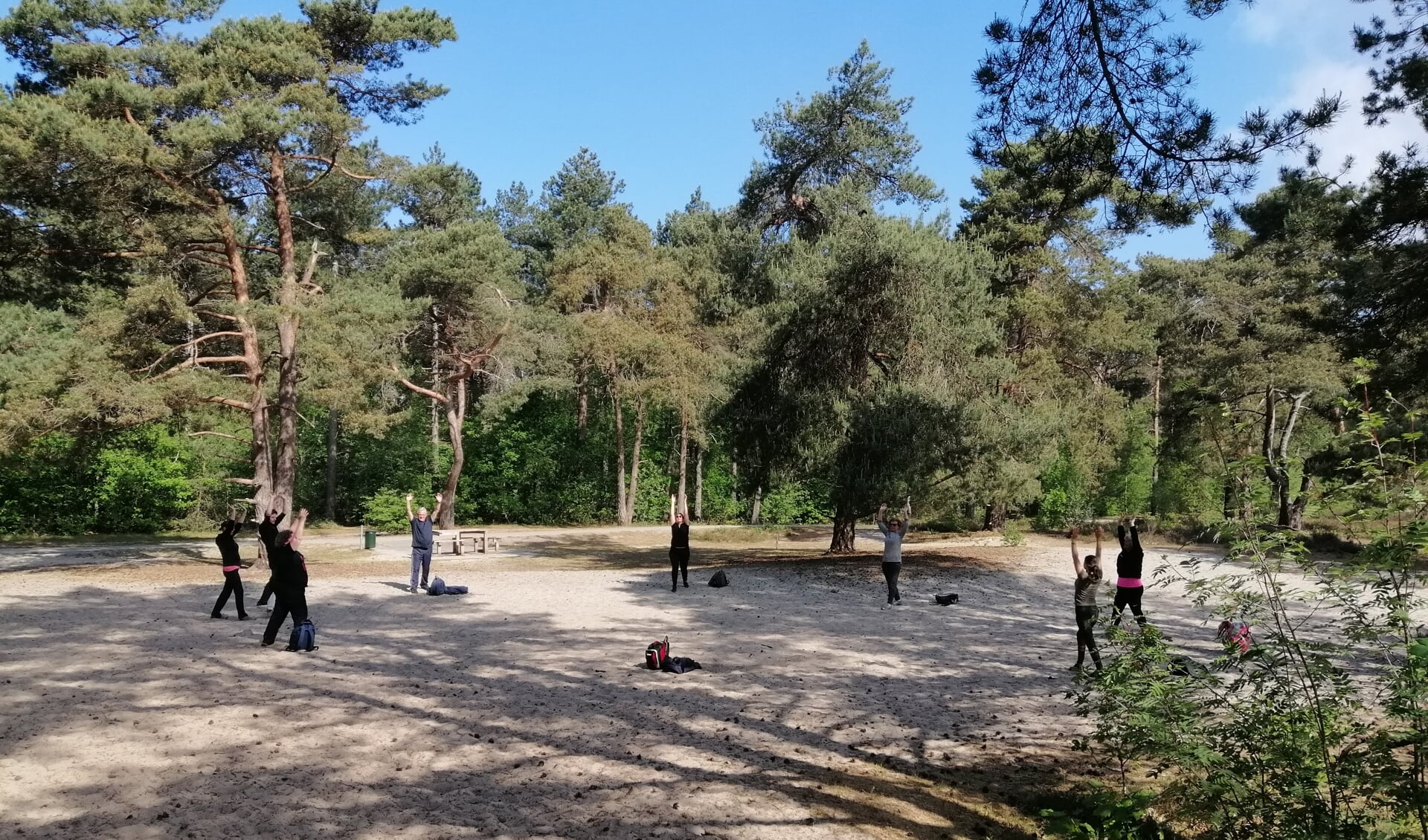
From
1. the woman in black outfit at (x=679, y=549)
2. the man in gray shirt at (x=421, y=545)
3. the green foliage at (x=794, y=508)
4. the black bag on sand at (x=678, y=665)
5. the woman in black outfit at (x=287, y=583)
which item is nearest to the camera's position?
the black bag on sand at (x=678, y=665)

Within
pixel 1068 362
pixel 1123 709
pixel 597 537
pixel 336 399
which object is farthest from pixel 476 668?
pixel 1068 362

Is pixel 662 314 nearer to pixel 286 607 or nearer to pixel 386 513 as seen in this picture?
pixel 386 513

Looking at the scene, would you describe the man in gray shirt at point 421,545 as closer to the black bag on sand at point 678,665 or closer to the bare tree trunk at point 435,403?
the black bag on sand at point 678,665

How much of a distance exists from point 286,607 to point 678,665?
4.66 m

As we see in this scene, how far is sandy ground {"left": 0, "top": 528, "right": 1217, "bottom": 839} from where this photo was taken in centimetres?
572

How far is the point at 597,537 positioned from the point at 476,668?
22.0 m

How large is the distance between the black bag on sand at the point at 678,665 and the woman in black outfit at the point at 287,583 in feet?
14.0

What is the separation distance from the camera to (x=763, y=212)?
36062mm

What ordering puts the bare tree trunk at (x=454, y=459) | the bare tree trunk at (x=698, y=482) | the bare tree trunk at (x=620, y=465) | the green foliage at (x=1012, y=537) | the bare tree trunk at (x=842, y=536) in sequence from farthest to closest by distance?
1. the bare tree trunk at (x=698, y=482)
2. the bare tree trunk at (x=620, y=465)
3. the bare tree trunk at (x=454, y=459)
4. the green foliage at (x=1012, y=537)
5. the bare tree trunk at (x=842, y=536)

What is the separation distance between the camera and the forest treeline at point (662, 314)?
13.0m

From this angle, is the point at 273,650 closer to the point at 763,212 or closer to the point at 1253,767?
the point at 1253,767

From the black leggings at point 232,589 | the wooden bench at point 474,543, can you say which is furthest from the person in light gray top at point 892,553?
the wooden bench at point 474,543

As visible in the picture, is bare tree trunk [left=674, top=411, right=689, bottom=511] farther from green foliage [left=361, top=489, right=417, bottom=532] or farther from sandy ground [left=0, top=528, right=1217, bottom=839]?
sandy ground [left=0, top=528, right=1217, bottom=839]

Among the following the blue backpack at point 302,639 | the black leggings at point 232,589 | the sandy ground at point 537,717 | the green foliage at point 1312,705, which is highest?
the green foliage at point 1312,705
